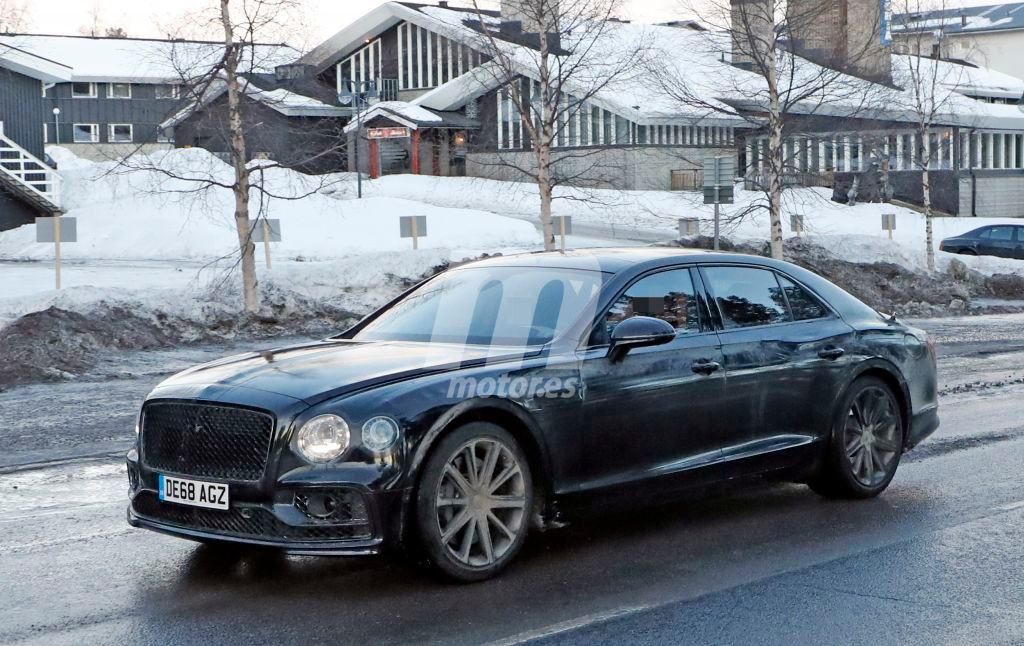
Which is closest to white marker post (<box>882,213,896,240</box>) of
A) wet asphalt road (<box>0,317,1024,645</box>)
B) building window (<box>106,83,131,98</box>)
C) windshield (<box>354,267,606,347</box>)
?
wet asphalt road (<box>0,317,1024,645</box>)

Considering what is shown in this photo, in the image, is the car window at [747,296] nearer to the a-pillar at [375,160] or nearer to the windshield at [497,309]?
the windshield at [497,309]

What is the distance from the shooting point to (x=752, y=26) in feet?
88.1

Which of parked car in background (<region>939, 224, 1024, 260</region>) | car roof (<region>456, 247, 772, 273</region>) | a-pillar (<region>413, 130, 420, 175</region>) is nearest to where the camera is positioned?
car roof (<region>456, 247, 772, 273</region>)

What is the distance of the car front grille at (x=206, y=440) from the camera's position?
5891 mm

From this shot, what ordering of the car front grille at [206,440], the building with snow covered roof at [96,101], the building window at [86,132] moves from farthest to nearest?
the building window at [86,132] → the building with snow covered roof at [96,101] → the car front grille at [206,440]

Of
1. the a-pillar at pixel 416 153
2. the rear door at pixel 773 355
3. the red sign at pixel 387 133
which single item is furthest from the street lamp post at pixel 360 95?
the rear door at pixel 773 355

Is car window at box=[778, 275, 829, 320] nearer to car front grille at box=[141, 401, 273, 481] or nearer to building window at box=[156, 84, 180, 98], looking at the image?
car front grille at box=[141, 401, 273, 481]

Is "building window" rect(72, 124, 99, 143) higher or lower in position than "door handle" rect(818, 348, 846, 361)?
higher

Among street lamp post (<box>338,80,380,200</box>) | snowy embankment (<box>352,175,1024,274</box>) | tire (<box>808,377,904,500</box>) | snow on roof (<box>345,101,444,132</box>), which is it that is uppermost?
street lamp post (<box>338,80,380,200</box>)

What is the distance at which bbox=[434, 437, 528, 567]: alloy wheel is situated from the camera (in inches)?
238

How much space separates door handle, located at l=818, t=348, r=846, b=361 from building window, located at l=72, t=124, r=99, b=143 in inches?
2590

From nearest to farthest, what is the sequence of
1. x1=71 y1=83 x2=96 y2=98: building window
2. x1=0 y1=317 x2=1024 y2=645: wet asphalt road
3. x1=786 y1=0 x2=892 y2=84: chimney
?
x1=0 y1=317 x2=1024 y2=645: wet asphalt road < x1=786 y1=0 x2=892 y2=84: chimney < x1=71 y1=83 x2=96 y2=98: building window

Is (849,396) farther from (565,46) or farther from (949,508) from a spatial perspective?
(565,46)

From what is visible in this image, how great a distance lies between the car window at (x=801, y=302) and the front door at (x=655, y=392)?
82cm
